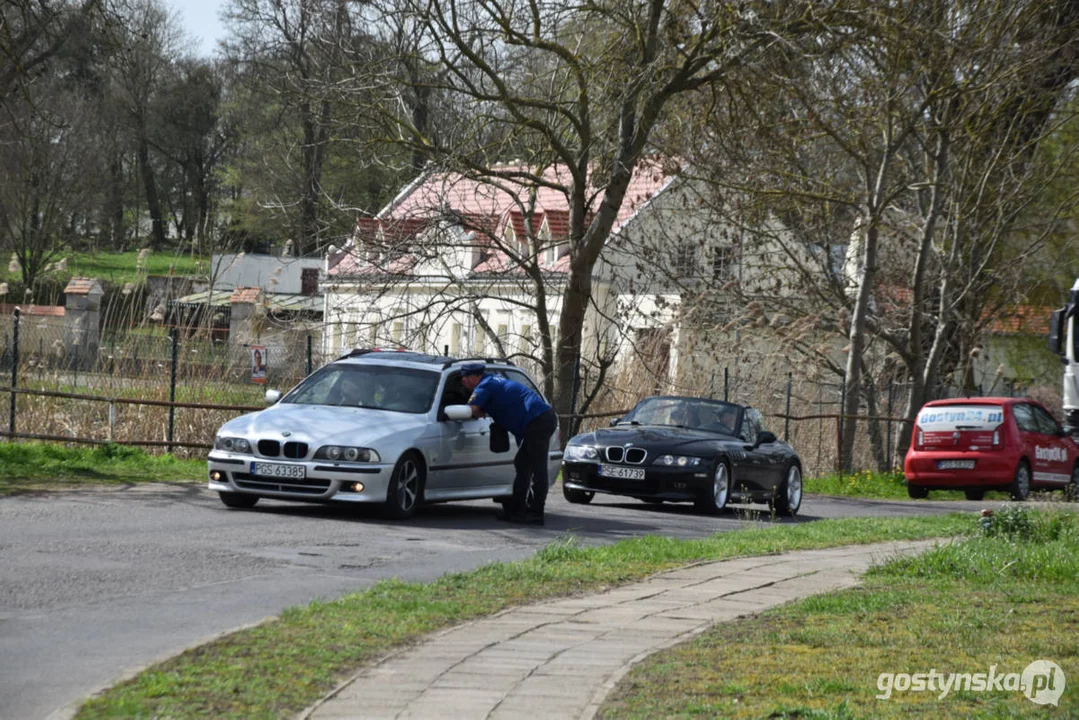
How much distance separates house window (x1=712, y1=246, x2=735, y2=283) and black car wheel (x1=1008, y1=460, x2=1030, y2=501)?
772 centimetres

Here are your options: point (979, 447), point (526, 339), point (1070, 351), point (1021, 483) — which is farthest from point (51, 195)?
point (1021, 483)

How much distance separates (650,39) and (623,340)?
20.3ft

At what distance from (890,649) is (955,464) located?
19.9 metres

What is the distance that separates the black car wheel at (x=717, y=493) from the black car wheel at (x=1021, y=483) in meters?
9.02

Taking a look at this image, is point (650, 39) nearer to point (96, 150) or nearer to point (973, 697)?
point (973, 697)

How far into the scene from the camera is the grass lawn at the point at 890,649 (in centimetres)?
623

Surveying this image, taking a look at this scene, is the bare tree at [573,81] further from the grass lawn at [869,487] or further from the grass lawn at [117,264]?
the grass lawn at [117,264]

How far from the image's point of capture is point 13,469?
1822 centimetres

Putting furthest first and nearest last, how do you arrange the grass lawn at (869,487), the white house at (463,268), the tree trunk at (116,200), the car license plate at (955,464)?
the tree trunk at (116,200) < the grass lawn at (869,487) < the car license plate at (955,464) < the white house at (463,268)

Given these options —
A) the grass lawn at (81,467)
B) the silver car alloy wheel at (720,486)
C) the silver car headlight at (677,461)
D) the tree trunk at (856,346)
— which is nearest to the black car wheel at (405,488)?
the grass lawn at (81,467)

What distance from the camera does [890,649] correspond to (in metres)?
7.77

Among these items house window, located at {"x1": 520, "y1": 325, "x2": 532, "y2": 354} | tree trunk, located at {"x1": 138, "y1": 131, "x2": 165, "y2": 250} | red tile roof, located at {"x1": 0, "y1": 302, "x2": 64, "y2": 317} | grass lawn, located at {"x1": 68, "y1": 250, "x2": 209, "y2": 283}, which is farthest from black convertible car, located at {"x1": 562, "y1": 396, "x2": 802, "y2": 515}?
→ tree trunk, located at {"x1": 138, "y1": 131, "x2": 165, "y2": 250}

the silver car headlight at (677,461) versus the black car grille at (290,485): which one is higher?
the silver car headlight at (677,461)

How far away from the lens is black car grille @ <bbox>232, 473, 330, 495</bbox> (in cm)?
1481
